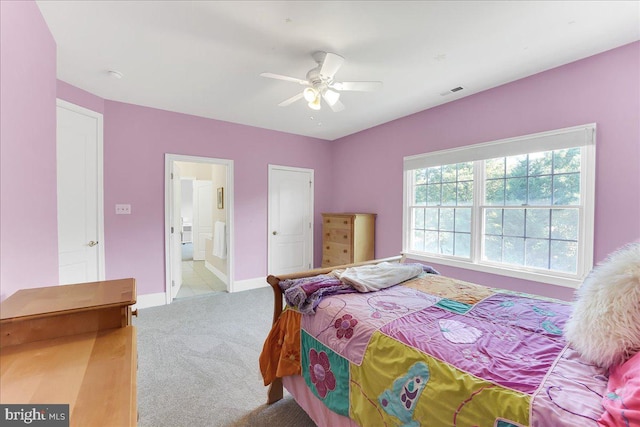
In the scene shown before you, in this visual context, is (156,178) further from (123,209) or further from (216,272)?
(216,272)

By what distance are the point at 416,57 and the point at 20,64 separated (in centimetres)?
262

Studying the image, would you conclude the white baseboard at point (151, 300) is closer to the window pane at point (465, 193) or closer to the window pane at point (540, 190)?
the window pane at point (465, 193)

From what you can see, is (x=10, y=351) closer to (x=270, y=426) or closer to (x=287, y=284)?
(x=287, y=284)

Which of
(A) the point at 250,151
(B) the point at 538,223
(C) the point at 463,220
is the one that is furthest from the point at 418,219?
(A) the point at 250,151

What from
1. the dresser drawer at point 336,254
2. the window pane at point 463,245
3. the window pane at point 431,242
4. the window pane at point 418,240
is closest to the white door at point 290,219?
the dresser drawer at point 336,254

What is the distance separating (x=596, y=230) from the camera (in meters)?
2.29

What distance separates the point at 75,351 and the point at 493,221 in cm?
351

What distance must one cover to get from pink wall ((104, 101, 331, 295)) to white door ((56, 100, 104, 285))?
0.38ft

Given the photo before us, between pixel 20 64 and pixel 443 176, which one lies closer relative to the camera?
pixel 20 64

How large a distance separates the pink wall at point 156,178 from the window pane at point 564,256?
12.1 ft

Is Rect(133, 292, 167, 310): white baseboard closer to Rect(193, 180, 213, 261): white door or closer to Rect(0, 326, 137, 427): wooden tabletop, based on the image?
Rect(0, 326, 137, 427): wooden tabletop

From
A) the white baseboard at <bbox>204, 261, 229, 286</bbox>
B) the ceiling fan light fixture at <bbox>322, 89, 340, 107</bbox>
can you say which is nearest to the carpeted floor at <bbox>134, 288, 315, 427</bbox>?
the white baseboard at <bbox>204, 261, 229, 286</bbox>

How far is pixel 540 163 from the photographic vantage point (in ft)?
8.73

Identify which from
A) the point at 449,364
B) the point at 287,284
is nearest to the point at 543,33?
the point at 449,364
